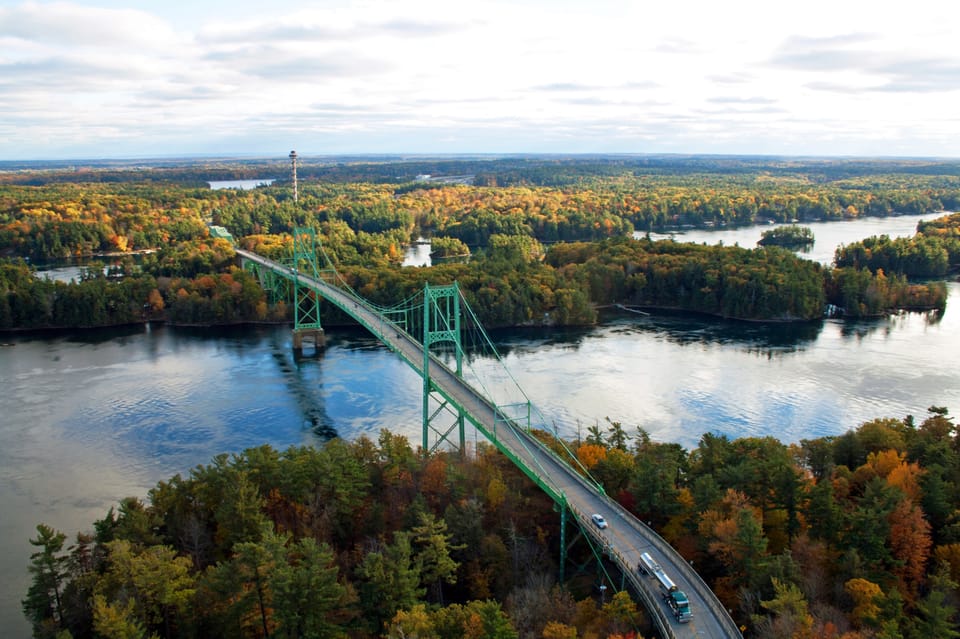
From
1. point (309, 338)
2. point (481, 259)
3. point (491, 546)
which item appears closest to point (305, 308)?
point (309, 338)

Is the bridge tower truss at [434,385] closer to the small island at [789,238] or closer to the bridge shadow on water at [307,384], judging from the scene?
the bridge shadow on water at [307,384]

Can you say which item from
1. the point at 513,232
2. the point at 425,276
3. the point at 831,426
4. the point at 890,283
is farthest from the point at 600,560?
the point at 513,232

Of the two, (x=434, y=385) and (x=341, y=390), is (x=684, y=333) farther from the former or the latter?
(x=434, y=385)

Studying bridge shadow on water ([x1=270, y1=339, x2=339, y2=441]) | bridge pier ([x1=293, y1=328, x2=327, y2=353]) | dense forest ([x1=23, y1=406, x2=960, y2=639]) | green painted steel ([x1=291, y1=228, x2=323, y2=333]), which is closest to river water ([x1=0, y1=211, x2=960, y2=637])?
bridge shadow on water ([x1=270, y1=339, x2=339, y2=441])

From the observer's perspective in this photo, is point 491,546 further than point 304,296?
No

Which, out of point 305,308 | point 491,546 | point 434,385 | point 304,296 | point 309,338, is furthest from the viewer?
point 305,308

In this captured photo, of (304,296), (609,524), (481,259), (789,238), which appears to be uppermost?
(789,238)

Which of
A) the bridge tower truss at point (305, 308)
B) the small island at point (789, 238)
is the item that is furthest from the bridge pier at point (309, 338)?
the small island at point (789, 238)
